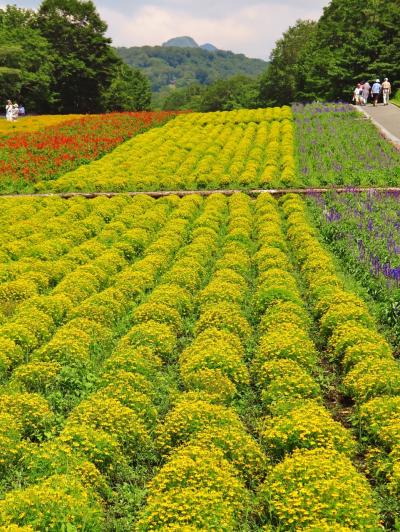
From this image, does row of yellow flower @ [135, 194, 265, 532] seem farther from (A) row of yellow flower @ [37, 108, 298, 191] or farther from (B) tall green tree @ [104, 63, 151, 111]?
(B) tall green tree @ [104, 63, 151, 111]

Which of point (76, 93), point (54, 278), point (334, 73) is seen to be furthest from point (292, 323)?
point (76, 93)

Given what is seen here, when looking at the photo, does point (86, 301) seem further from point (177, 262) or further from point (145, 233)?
point (145, 233)

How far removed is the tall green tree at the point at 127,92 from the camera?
286 feet

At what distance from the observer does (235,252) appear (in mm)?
17609

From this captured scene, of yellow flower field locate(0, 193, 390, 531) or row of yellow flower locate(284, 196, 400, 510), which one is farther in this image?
row of yellow flower locate(284, 196, 400, 510)

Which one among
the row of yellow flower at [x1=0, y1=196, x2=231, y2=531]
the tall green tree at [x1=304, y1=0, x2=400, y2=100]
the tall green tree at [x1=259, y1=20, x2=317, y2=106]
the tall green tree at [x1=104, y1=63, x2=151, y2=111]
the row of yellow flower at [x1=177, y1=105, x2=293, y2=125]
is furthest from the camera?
the tall green tree at [x1=259, y1=20, x2=317, y2=106]

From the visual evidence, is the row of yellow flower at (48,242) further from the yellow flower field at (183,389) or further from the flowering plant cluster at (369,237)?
the flowering plant cluster at (369,237)

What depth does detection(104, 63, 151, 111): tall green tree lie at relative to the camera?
87.3 metres

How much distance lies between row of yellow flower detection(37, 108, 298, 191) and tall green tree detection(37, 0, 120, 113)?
3806cm

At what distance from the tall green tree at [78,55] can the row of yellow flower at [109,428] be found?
6954 centimetres

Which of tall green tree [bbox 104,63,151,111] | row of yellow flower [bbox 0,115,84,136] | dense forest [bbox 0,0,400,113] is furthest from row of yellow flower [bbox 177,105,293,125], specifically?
tall green tree [bbox 104,63,151,111]

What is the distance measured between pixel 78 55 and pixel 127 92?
28.8 m

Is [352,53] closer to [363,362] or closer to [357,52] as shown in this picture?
[357,52]

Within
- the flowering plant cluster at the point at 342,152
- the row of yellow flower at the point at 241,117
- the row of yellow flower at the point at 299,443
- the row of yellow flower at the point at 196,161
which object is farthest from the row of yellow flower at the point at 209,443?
the row of yellow flower at the point at 241,117
